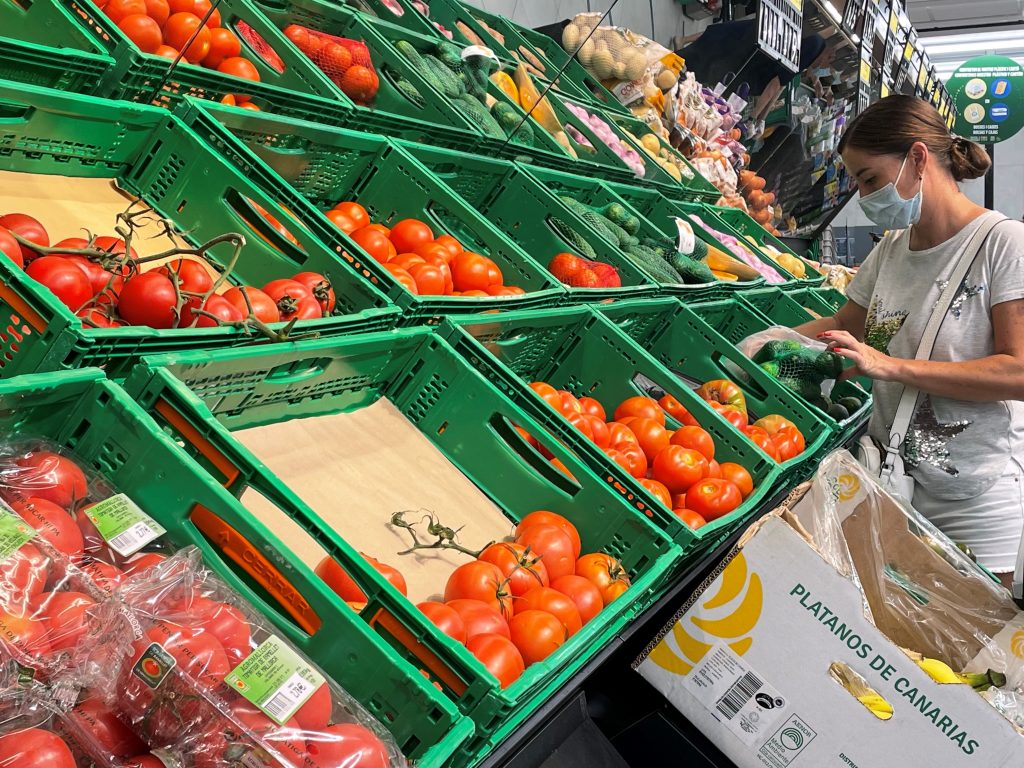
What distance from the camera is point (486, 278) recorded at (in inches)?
110

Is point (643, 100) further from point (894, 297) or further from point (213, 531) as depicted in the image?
point (213, 531)

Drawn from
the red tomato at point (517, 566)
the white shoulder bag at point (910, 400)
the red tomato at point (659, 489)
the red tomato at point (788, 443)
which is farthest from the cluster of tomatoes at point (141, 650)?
the red tomato at point (788, 443)

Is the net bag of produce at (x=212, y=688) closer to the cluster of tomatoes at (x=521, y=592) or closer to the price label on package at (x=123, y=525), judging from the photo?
the price label on package at (x=123, y=525)

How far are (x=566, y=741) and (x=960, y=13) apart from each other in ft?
65.4

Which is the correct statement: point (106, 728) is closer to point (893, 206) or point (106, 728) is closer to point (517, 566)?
point (517, 566)

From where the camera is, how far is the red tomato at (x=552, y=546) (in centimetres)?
201

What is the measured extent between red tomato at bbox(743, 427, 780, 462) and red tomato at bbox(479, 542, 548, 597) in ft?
4.80

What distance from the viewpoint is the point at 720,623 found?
198 centimetres

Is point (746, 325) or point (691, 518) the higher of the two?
point (746, 325)

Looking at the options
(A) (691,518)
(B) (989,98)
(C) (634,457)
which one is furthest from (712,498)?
(B) (989,98)

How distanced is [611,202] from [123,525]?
11.1ft

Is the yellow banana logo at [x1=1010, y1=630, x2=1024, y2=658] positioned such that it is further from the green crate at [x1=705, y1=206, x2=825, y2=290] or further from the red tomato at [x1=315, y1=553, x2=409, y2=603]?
the green crate at [x1=705, y1=206, x2=825, y2=290]

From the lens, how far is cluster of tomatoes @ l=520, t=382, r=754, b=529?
8.57ft

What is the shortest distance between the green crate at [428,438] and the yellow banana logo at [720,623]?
12 centimetres
